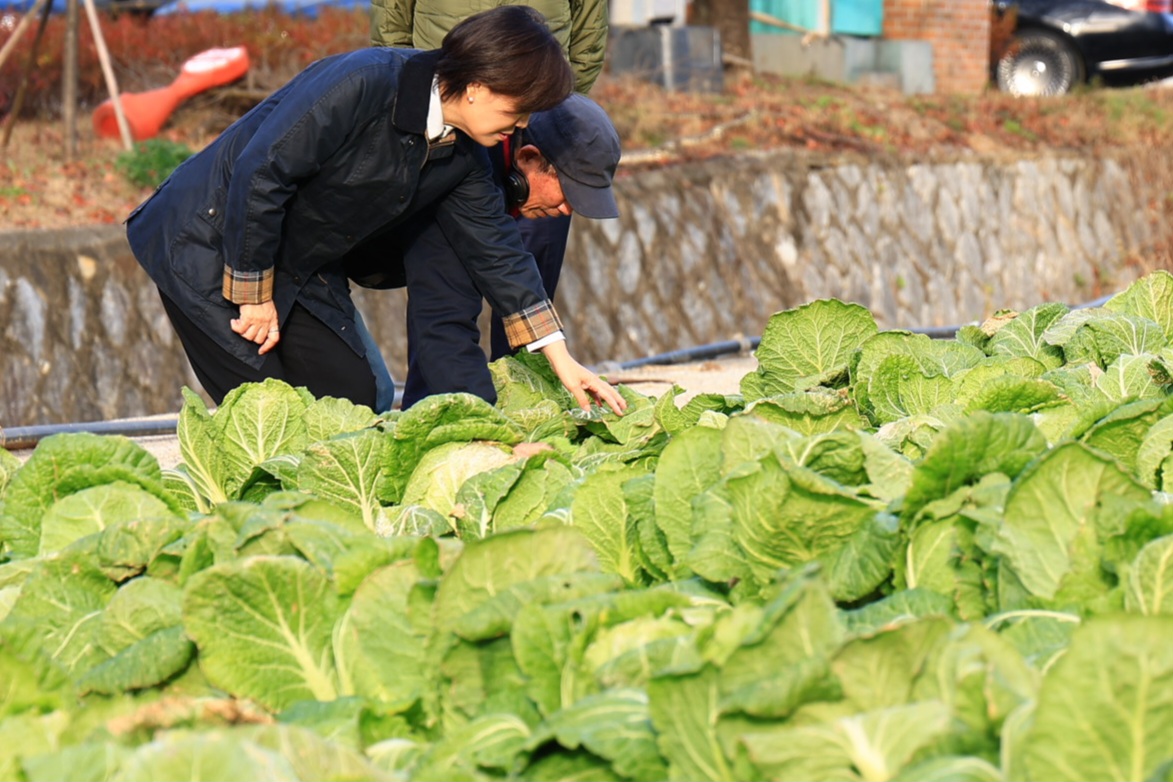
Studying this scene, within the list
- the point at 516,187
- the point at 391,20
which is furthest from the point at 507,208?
the point at 391,20

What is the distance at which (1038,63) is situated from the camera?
17.6m

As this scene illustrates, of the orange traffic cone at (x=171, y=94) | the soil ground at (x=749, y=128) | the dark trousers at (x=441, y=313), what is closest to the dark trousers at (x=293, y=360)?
the dark trousers at (x=441, y=313)

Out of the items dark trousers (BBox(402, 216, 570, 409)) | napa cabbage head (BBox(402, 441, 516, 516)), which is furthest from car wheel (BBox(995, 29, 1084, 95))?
napa cabbage head (BBox(402, 441, 516, 516))

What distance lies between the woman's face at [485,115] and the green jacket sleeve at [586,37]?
73.8 inches

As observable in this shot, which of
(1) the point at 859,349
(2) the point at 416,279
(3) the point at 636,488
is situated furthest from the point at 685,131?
(3) the point at 636,488

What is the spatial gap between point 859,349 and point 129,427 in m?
3.46

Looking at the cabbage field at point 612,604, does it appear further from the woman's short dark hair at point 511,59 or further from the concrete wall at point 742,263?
the concrete wall at point 742,263

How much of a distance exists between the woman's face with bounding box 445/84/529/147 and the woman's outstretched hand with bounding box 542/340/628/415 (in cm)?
53

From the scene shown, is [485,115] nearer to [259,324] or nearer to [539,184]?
[539,184]

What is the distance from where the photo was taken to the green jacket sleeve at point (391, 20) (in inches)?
192

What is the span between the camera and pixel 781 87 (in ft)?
47.2

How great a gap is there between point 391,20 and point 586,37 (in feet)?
2.49

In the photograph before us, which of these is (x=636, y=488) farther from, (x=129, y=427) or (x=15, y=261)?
(x=15, y=261)

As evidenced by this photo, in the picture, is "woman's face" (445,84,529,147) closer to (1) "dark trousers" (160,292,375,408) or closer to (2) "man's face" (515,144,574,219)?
(2) "man's face" (515,144,574,219)
